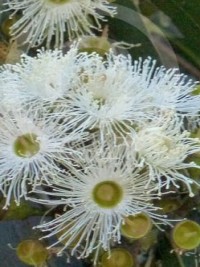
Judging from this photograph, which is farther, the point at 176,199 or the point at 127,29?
the point at 127,29

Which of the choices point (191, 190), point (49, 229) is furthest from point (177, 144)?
point (49, 229)

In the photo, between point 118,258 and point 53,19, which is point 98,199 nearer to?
point 118,258

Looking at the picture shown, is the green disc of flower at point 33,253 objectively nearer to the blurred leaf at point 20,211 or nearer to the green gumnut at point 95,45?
the blurred leaf at point 20,211

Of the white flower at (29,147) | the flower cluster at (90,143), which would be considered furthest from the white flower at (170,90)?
the white flower at (29,147)

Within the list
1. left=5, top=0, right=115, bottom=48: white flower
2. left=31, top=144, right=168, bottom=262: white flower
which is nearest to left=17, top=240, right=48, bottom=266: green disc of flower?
left=31, top=144, right=168, bottom=262: white flower

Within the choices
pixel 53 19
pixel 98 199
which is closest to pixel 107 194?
pixel 98 199

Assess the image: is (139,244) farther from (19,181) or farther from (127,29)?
(127,29)
